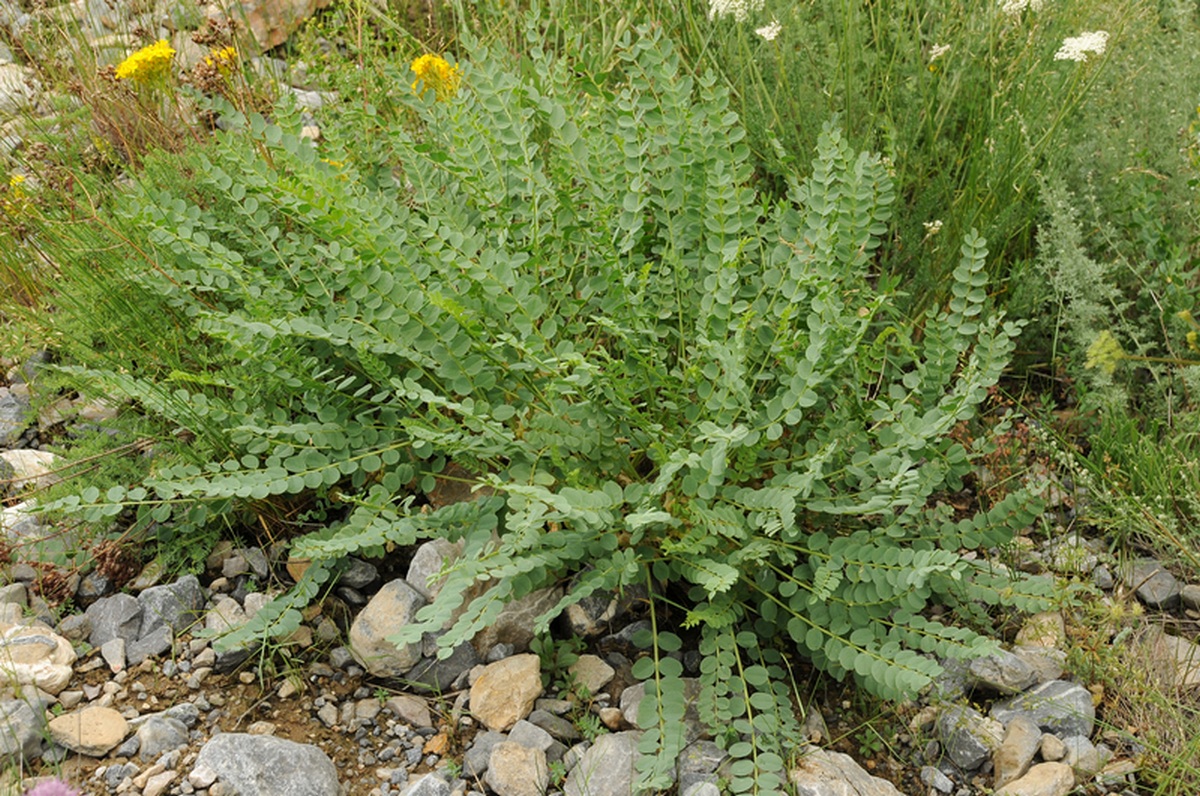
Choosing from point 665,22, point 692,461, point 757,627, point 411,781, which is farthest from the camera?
point 665,22

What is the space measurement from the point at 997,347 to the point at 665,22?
2.23 m

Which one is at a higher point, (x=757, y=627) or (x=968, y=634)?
(x=968, y=634)

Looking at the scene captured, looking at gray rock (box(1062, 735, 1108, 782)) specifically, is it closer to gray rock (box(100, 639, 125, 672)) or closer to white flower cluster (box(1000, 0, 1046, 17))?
gray rock (box(100, 639, 125, 672))

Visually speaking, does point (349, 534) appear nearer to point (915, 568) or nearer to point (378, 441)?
point (378, 441)

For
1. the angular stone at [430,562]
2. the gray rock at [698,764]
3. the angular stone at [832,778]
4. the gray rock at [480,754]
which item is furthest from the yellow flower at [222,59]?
the angular stone at [832,778]

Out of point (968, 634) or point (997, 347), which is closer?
point (968, 634)

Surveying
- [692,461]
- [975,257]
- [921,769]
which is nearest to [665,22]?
[975,257]

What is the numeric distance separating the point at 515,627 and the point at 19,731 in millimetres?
1028

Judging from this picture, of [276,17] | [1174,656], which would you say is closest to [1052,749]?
[1174,656]

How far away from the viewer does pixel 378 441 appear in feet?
8.54

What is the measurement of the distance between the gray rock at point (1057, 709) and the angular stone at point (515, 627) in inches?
41.0

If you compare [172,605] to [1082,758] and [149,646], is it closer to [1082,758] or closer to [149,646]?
[149,646]

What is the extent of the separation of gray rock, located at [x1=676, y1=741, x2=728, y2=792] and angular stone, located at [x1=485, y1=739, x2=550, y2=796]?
10.7 inches

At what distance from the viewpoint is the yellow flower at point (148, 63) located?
Answer: 3.29 m
